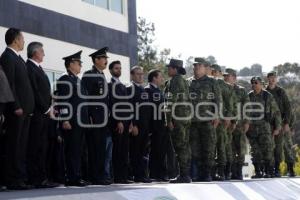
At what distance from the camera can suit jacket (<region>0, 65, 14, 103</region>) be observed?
689cm

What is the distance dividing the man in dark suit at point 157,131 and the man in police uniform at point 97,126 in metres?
1.46

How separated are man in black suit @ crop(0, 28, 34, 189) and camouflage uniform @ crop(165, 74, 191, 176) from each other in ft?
8.97

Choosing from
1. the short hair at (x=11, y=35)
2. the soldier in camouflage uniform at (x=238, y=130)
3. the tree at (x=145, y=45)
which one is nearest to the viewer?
the short hair at (x=11, y=35)

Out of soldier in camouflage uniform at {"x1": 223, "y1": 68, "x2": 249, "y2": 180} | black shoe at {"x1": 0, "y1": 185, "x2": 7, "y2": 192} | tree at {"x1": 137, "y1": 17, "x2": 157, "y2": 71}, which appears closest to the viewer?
black shoe at {"x1": 0, "y1": 185, "x2": 7, "y2": 192}

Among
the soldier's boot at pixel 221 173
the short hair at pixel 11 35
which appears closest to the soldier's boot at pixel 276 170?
the soldier's boot at pixel 221 173

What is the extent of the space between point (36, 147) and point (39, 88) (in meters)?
0.71

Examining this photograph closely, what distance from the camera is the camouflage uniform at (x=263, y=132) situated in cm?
1217

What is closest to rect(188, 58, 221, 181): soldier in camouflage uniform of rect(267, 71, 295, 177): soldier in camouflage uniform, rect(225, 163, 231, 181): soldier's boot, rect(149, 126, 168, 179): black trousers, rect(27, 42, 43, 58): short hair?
rect(149, 126, 168, 179): black trousers

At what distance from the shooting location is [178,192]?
7.36 meters

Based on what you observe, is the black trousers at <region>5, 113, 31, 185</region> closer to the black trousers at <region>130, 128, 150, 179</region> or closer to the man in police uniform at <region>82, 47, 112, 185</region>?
the man in police uniform at <region>82, 47, 112, 185</region>

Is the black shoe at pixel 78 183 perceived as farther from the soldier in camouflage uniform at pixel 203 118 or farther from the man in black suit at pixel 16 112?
the soldier in camouflage uniform at pixel 203 118

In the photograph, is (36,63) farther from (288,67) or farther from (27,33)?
(288,67)

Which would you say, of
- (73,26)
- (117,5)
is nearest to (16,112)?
(73,26)

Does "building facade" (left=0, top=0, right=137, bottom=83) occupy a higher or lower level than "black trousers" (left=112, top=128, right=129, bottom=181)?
higher
